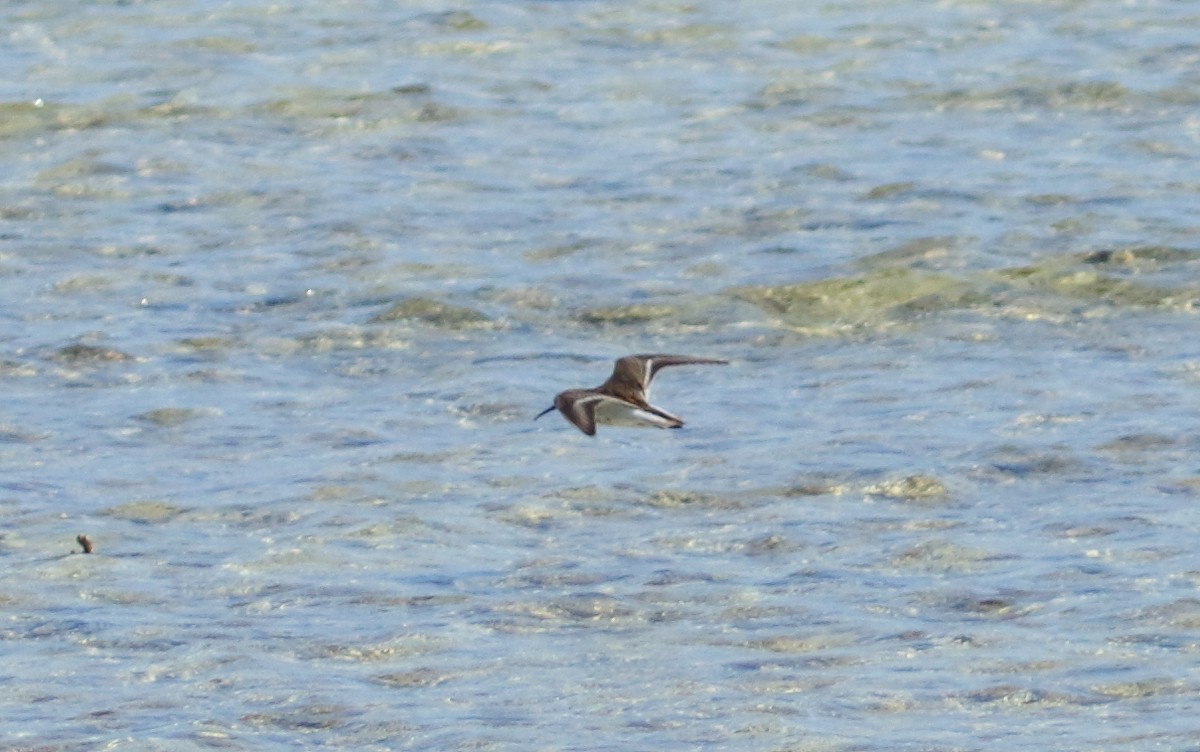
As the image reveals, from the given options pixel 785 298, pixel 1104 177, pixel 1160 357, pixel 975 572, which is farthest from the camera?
pixel 1104 177

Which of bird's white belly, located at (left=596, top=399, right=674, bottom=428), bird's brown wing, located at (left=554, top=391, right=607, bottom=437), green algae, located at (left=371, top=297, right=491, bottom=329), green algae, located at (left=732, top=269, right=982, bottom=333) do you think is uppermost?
bird's brown wing, located at (left=554, top=391, right=607, bottom=437)

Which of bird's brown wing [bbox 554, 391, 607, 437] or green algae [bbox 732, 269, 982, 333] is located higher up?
bird's brown wing [bbox 554, 391, 607, 437]

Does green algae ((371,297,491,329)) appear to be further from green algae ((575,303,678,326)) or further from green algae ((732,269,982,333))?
green algae ((732,269,982,333))

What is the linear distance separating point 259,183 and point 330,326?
3353mm

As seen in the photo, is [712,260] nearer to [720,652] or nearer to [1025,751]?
[720,652]

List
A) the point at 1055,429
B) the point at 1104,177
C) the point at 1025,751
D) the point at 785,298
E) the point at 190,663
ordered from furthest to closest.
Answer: the point at 1104,177
the point at 785,298
the point at 1055,429
the point at 190,663
the point at 1025,751

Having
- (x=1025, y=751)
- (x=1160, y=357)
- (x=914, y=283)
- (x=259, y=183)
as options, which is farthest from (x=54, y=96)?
(x=1025, y=751)

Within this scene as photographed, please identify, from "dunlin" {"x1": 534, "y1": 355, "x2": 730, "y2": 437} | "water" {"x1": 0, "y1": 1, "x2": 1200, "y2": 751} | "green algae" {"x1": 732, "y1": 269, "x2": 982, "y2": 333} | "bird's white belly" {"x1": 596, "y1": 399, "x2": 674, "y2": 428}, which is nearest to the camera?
"water" {"x1": 0, "y1": 1, "x2": 1200, "y2": 751}

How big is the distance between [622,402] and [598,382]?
99.7 inches

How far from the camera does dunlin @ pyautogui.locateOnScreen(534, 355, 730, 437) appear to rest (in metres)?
8.66

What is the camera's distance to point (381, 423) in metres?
10.9

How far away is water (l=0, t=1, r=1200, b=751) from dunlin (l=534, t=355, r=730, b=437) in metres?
0.48

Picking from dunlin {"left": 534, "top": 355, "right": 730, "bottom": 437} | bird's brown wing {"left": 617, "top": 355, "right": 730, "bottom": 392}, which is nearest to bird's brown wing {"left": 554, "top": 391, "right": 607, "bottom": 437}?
dunlin {"left": 534, "top": 355, "right": 730, "bottom": 437}

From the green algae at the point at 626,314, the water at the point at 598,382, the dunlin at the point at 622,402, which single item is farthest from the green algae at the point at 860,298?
the dunlin at the point at 622,402
